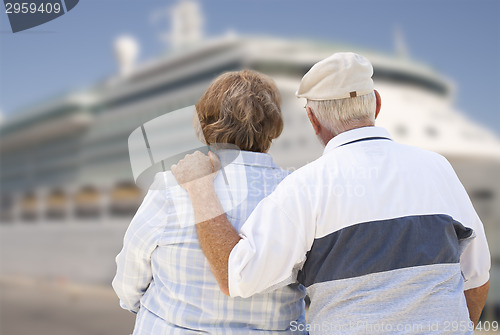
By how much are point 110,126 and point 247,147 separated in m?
10.4

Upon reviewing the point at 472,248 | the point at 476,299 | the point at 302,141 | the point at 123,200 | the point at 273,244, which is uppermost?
the point at 273,244

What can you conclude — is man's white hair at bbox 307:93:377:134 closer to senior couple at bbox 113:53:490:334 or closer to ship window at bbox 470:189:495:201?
senior couple at bbox 113:53:490:334

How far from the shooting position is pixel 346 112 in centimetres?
85

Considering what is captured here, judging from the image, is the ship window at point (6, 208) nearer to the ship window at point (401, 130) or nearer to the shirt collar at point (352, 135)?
the ship window at point (401, 130)

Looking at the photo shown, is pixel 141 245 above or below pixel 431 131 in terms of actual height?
above

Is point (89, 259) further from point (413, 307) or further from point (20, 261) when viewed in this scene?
point (413, 307)

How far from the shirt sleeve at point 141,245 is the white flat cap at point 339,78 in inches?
11.9

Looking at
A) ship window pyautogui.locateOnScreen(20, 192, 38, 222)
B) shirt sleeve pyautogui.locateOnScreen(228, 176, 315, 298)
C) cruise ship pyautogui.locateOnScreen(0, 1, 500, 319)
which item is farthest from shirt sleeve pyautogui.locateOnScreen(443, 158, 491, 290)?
ship window pyautogui.locateOnScreen(20, 192, 38, 222)

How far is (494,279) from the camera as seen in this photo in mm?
5652

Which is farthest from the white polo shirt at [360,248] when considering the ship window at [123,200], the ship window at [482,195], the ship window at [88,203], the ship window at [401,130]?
the ship window at [88,203]

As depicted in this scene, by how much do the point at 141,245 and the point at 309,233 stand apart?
0.94 feet

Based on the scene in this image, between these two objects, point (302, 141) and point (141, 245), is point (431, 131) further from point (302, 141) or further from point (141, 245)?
point (141, 245)

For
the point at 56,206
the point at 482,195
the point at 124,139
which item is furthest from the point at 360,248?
the point at 56,206

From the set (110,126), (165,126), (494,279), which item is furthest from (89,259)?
(165,126)
